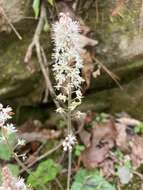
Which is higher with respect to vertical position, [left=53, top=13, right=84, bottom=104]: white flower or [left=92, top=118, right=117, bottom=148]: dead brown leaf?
A: [left=53, top=13, right=84, bottom=104]: white flower

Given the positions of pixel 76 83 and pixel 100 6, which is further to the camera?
pixel 100 6

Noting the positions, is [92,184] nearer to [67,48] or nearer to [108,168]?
[108,168]

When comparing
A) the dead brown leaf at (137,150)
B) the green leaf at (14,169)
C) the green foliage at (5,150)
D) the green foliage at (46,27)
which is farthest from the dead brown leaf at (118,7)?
the green leaf at (14,169)

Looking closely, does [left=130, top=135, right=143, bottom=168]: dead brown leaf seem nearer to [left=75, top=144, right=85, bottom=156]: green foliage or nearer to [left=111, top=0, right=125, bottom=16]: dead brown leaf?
[left=75, top=144, right=85, bottom=156]: green foliage

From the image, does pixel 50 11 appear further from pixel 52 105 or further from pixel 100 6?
pixel 52 105

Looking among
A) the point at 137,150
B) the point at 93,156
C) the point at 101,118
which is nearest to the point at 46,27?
the point at 101,118

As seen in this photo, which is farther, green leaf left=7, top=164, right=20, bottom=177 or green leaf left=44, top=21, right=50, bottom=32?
green leaf left=44, top=21, right=50, bottom=32

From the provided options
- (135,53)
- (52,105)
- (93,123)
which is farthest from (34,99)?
(135,53)

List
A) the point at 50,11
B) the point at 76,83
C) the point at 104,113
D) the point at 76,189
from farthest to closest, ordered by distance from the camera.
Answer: the point at 104,113, the point at 50,11, the point at 76,189, the point at 76,83

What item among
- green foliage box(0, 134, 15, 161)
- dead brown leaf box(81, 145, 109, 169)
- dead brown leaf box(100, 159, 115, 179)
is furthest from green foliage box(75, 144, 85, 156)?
green foliage box(0, 134, 15, 161)

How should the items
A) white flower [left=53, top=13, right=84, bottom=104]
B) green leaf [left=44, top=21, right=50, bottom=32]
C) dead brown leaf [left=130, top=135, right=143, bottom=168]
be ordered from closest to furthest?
1. white flower [left=53, top=13, right=84, bottom=104]
2. green leaf [left=44, top=21, right=50, bottom=32]
3. dead brown leaf [left=130, top=135, right=143, bottom=168]

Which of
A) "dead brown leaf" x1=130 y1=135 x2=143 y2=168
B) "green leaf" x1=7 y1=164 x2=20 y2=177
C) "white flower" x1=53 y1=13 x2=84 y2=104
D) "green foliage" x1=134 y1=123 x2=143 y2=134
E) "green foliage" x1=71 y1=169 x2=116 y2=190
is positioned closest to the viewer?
"white flower" x1=53 y1=13 x2=84 y2=104
